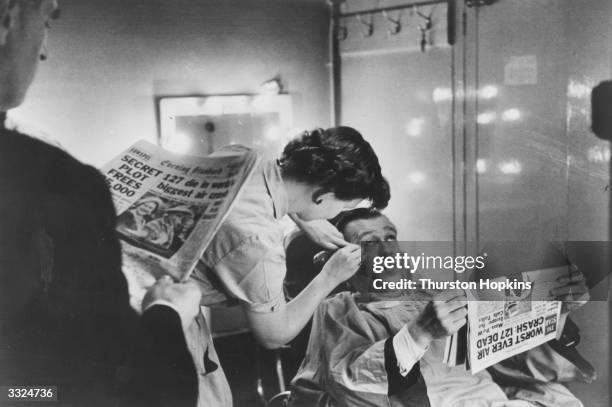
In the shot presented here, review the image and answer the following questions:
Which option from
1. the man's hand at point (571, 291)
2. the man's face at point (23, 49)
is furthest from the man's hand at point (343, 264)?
the man's face at point (23, 49)

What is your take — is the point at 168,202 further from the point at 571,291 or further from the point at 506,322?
the point at 571,291

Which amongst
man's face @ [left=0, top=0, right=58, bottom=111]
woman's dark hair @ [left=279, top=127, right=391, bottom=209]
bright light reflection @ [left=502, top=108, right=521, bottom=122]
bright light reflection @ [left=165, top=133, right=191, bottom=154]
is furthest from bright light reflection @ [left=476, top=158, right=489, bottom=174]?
man's face @ [left=0, top=0, right=58, bottom=111]

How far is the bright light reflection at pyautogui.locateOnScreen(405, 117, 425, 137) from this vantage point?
218 centimetres

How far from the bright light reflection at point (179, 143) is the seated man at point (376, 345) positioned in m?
0.50

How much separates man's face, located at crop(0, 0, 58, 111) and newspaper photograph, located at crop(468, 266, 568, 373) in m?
1.44

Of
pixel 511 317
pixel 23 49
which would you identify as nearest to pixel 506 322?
pixel 511 317

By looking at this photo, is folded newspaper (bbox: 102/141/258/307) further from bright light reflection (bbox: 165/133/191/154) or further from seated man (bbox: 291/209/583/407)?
seated man (bbox: 291/209/583/407)

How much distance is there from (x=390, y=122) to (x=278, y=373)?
0.82 m

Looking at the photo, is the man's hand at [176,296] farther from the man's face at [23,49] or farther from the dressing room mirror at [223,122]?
the man's face at [23,49]

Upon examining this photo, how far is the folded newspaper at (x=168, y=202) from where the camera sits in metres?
1.97

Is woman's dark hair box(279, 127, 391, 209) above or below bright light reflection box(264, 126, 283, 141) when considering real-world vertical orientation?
below

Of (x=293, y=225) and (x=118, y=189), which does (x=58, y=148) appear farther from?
(x=293, y=225)

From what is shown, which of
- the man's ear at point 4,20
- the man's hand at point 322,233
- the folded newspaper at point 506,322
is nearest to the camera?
the man's ear at point 4,20

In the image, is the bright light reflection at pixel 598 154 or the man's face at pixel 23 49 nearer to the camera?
the man's face at pixel 23 49
